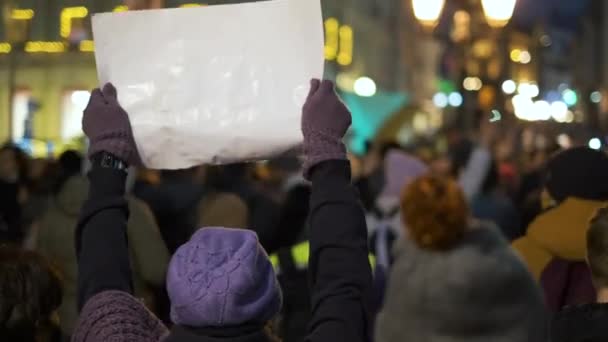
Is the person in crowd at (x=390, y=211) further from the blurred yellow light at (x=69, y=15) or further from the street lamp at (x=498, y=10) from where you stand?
the blurred yellow light at (x=69, y=15)

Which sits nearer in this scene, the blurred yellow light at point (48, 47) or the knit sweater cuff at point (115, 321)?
the knit sweater cuff at point (115, 321)

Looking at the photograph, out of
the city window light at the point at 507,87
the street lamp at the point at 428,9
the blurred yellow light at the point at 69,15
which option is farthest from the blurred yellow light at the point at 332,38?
the street lamp at the point at 428,9

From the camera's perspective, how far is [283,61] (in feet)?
12.3

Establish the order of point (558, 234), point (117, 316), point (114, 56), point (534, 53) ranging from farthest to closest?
point (534, 53)
point (558, 234)
point (114, 56)
point (117, 316)

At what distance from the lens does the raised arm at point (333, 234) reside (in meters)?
3.29

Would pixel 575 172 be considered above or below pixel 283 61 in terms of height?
below

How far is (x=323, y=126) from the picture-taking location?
3469 mm

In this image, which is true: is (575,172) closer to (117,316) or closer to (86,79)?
(117,316)

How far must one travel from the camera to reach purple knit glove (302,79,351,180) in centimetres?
344

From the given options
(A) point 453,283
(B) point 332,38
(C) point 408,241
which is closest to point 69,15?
(B) point 332,38

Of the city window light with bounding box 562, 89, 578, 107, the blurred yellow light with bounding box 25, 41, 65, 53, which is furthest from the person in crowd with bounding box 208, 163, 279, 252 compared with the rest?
the blurred yellow light with bounding box 25, 41, 65, 53

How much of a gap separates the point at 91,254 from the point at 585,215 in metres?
2.42

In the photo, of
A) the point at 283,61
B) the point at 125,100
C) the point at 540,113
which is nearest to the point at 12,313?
the point at 125,100

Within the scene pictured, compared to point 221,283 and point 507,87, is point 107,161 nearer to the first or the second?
point 221,283
